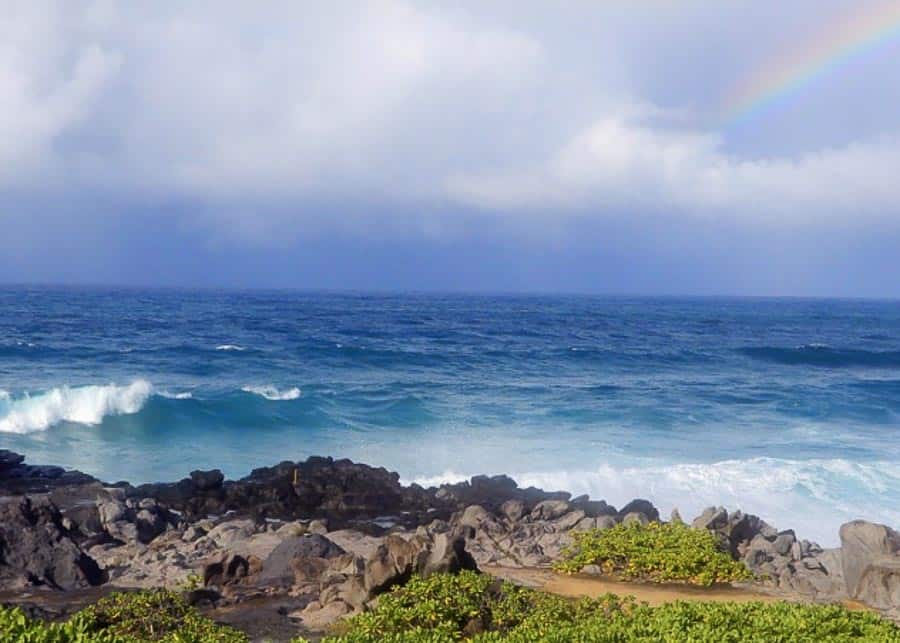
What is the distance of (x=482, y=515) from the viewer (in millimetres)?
15898

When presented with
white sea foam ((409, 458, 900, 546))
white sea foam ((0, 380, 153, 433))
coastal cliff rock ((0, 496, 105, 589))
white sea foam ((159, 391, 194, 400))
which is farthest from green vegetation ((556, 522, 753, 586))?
white sea foam ((159, 391, 194, 400))

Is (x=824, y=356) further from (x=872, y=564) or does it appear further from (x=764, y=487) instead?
(x=872, y=564)

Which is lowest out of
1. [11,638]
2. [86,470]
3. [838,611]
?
[86,470]

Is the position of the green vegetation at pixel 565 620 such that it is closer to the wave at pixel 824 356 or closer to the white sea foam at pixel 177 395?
the white sea foam at pixel 177 395

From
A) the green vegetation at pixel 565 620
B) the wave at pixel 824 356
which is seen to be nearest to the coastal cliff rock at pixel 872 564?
the green vegetation at pixel 565 620

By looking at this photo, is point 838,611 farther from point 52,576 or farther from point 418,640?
point 52,576

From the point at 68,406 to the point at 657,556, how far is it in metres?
24.0

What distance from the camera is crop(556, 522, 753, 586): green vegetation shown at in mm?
12023

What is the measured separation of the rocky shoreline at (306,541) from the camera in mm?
10039

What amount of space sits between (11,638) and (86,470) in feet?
61.4

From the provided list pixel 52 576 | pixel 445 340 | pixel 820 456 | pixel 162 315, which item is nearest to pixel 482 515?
pixel 52 576

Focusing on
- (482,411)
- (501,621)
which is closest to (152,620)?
(501,621)

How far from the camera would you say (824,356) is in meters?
55.2

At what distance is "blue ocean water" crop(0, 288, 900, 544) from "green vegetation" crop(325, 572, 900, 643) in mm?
11448
